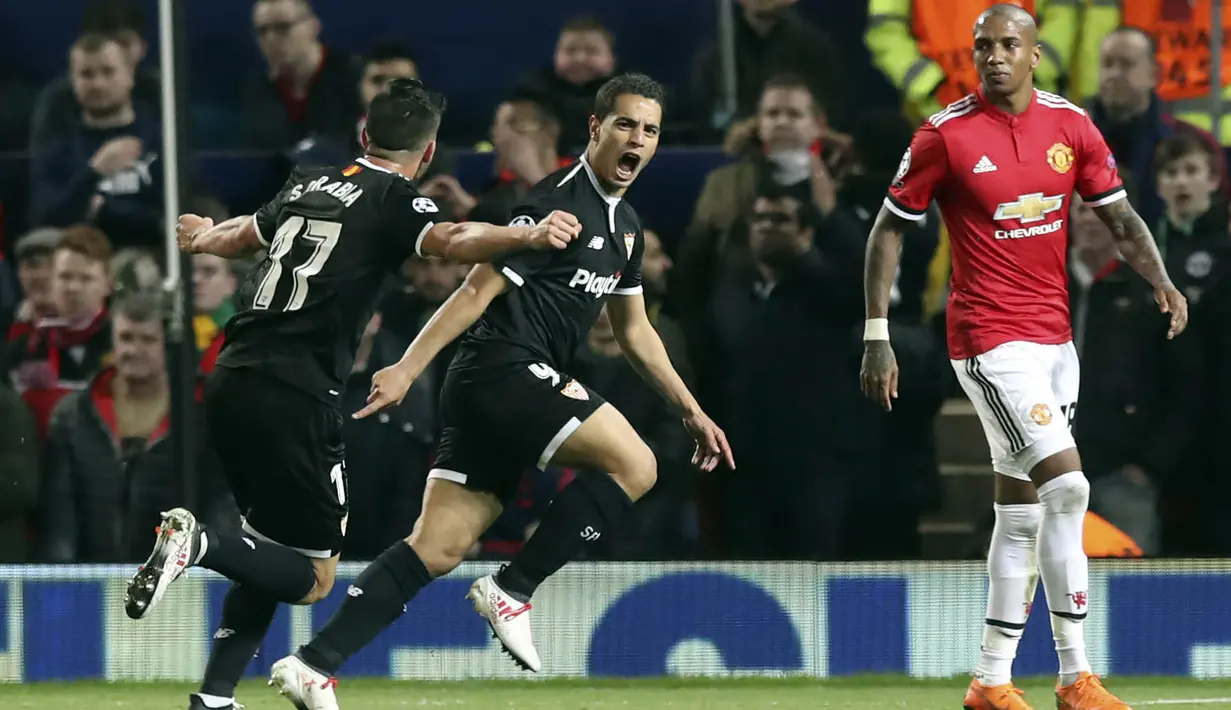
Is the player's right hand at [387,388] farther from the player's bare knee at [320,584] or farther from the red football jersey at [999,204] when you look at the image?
the red football jersey at [999,204]

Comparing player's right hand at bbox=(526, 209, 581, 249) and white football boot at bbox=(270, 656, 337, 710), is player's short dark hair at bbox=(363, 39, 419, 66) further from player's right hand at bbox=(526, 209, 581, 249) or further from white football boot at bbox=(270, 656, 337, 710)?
white football boot at bbox=(270, 656, 337, 710)

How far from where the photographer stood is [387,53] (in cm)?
748

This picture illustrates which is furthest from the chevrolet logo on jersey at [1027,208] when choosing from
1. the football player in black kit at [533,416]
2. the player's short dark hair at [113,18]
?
the player's short dark hair at [113,18]

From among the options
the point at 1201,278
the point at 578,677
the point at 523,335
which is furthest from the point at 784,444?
the point at 523,335

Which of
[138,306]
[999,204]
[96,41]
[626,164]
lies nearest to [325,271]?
[626,164]

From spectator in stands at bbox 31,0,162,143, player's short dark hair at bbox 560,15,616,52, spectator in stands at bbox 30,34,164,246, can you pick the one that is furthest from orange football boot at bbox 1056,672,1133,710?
spectator in stands at bbox 31,0,162,143

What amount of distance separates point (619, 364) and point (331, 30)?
5.63 feet

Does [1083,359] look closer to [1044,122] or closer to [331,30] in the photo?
[1044,122]

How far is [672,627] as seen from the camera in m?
7.16

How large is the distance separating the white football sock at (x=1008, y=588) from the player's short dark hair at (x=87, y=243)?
11.8 ft

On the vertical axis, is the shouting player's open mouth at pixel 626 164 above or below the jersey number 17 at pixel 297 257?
above

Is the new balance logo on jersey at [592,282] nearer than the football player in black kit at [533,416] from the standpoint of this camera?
No

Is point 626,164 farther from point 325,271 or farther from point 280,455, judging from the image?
point 280,455

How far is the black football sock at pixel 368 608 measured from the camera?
16.4 feet
